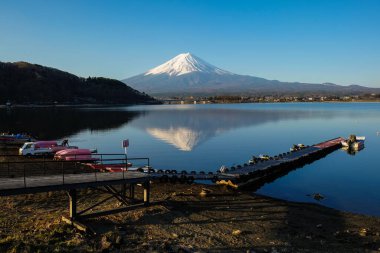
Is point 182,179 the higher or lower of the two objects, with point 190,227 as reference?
lower

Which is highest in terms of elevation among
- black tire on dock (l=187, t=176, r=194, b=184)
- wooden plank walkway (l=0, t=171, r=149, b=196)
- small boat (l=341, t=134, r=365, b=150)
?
wooden plank walkway (l=0, t=171, r=149, b=196)

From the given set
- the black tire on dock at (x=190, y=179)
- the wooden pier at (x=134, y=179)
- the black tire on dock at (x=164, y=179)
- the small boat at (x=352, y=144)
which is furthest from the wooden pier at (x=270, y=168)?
the small boat at (x=352, y=144)

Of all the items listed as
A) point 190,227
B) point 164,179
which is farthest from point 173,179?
point 190,227

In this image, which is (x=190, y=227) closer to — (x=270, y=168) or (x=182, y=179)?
(x=182, y=179)

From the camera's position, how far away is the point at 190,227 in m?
15.0

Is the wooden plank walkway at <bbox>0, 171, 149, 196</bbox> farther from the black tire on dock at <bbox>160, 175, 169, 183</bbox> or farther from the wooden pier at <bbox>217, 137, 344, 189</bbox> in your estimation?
the wooden pier at <bbox>217, 137, 344, 189</bbox>

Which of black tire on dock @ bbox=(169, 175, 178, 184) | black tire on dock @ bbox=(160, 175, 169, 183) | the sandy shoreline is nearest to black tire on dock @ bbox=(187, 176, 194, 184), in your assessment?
black tire on dock @ bbox=(169, 175, 178, 184)

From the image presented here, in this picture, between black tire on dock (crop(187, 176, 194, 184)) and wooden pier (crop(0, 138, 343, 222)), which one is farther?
black tire on dock (crop(187, 176, 194, 184))

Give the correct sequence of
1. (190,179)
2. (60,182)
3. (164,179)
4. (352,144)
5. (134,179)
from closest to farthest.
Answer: (60,182) → (134,179) → (164,179) → (190,179) → (352,144)

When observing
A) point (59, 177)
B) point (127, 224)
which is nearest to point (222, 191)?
point (127, 224)

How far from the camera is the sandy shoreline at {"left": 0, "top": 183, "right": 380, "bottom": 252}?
42.1 ft

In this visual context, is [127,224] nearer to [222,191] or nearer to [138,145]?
[222,191]

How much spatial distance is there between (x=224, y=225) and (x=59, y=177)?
701 cm

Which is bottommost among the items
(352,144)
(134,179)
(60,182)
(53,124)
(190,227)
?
(53,124)
